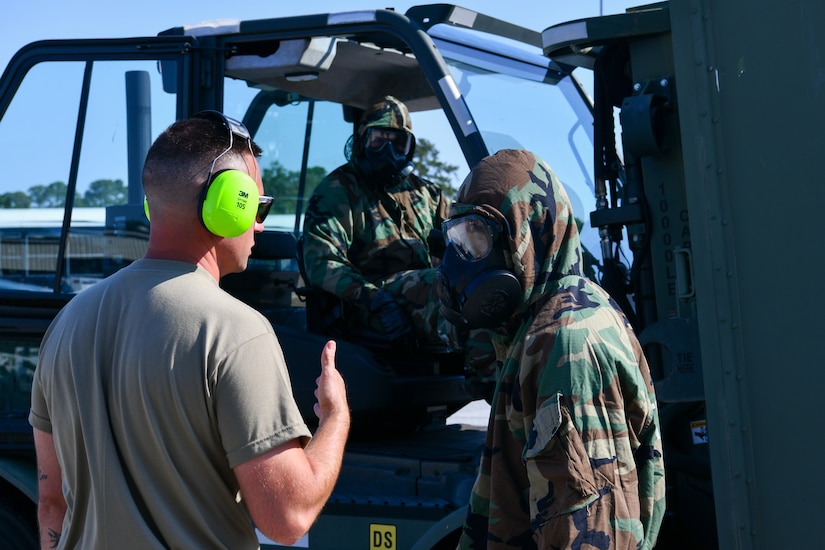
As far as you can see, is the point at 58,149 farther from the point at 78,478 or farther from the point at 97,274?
the point at 78,478

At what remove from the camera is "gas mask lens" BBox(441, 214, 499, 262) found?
2.46 meters

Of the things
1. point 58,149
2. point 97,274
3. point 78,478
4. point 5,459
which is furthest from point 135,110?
point 78,478

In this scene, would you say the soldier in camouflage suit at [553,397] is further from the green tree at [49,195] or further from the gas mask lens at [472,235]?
the green tree at [49,195]

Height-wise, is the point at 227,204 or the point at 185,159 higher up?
the point at 185,159

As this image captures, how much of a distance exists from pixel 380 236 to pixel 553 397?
2.37 metres

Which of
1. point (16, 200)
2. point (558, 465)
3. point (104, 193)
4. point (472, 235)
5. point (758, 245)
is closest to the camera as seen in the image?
point (558, 465)

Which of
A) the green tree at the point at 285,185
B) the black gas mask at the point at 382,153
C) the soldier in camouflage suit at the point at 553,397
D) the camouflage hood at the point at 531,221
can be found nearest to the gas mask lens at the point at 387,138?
the black gas mask at the point at 382,153

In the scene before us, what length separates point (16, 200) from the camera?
4.45 m

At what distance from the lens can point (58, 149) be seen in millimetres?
4387

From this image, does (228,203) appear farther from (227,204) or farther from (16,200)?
(16,200)

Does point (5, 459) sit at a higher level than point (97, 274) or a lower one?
lower

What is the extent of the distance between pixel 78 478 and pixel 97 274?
2.41m

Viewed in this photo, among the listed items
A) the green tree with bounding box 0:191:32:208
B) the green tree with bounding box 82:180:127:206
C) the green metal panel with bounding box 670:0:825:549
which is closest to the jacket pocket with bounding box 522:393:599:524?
the green metal panel with bounding box 670:0:825:549

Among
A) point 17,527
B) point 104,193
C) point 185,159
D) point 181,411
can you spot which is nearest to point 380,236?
point 104,193
